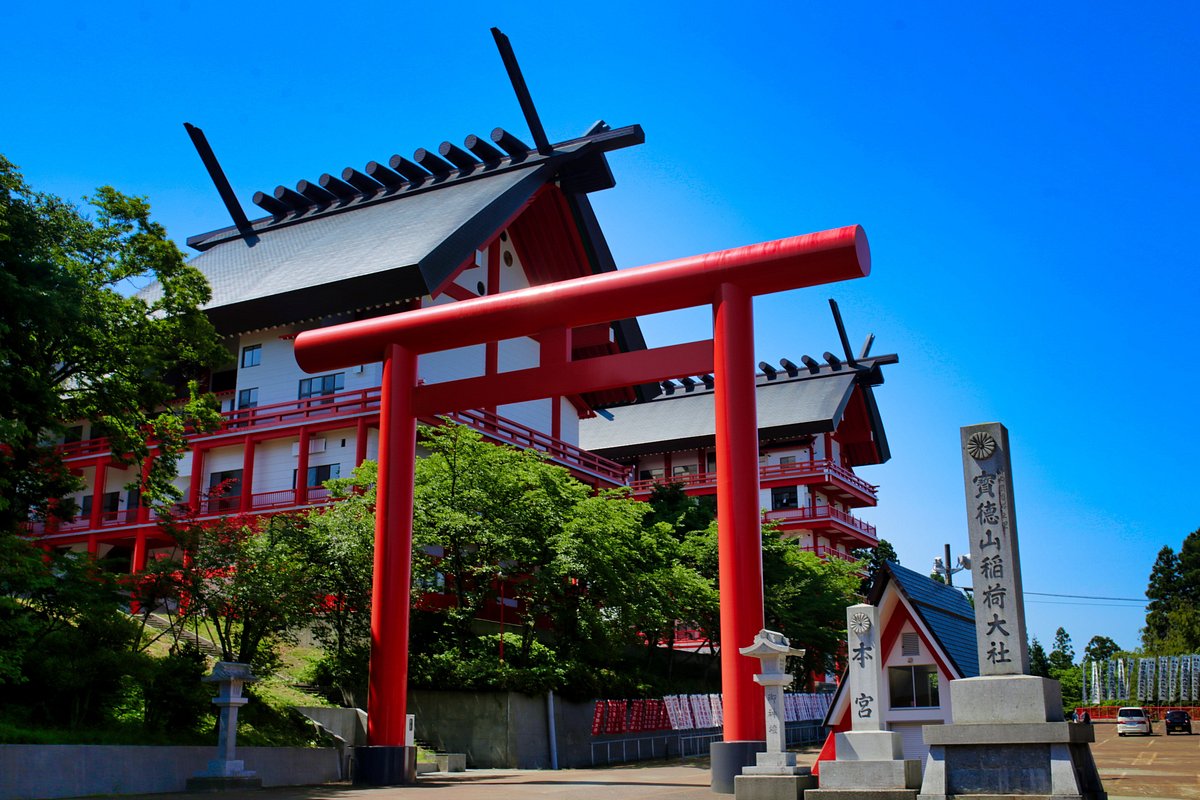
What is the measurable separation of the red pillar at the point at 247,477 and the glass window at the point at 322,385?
7.09ft

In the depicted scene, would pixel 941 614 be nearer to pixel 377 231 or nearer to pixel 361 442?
pixel 361 442

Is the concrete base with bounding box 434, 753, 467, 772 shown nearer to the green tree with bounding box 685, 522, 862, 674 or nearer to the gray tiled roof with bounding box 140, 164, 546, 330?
the green tree with bounding box 685, 522, 862, 674

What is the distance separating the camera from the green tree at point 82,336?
1742 centimetres

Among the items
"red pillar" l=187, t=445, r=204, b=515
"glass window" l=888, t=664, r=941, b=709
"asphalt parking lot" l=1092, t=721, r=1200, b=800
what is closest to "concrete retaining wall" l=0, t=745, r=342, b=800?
"glass window" l=888, t=664, r=941, b=709

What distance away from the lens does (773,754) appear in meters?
14.0

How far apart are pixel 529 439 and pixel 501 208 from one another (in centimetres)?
716

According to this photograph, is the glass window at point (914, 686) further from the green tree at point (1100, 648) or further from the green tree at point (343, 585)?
the green tree at point (1100, 648)

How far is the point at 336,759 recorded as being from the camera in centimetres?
1881

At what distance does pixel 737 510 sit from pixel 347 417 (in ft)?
59.1

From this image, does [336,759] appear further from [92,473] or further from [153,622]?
[92,473]

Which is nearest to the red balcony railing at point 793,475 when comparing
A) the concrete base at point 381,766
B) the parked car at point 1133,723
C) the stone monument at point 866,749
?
the parked car at point 1133,723

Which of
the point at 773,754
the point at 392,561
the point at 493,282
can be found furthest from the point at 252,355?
the point at 773,754

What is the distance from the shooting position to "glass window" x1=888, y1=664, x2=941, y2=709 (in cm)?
2034

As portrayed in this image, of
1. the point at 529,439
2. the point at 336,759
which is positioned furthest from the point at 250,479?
the point at 336,759
